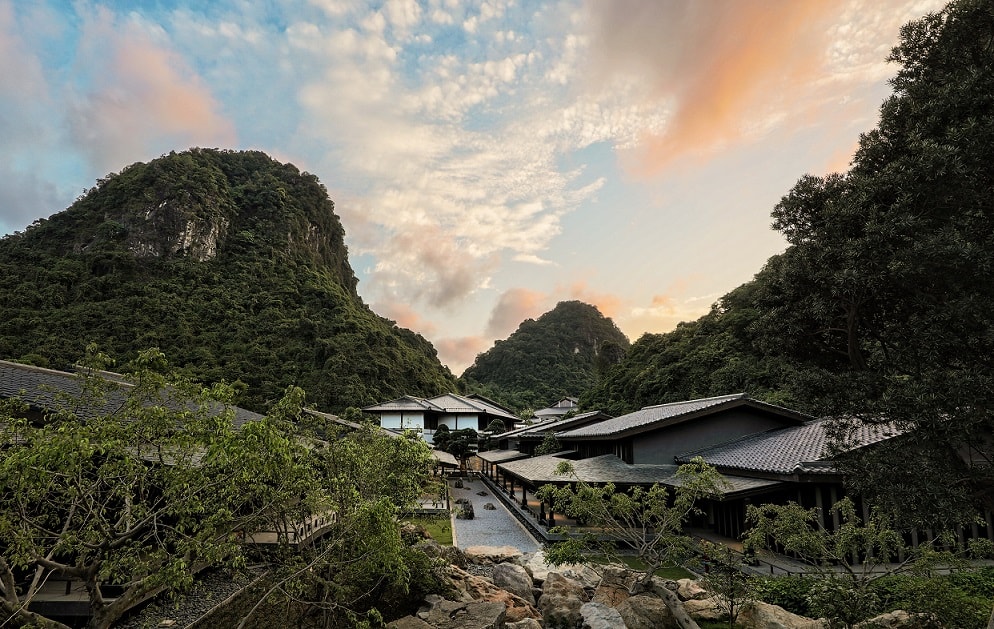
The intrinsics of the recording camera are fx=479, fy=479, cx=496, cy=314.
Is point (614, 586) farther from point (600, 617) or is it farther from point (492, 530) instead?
point (492, 530)

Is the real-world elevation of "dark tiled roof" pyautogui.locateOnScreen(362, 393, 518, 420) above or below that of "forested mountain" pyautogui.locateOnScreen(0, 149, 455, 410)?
below

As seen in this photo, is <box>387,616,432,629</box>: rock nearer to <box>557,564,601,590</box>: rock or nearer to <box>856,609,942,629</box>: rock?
<box>557,564,601,590</box>: rock

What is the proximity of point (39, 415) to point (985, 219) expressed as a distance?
55.7ft

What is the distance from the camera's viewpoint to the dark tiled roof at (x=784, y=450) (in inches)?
543

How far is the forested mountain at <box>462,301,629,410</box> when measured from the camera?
9056 cm

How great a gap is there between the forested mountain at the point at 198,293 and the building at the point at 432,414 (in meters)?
4.94

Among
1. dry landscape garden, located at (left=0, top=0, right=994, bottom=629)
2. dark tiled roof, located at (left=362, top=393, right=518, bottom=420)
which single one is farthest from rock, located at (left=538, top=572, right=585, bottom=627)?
dark tiled roof, located at (left=362, top=393, right=518, bottom=420)

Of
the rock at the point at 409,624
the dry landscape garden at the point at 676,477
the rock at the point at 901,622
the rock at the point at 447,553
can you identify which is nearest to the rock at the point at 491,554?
the dry landscape garden at the point at 676,477

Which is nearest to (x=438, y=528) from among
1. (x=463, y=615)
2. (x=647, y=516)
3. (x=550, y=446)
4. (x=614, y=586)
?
(x=614, y=586)

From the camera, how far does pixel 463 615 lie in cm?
983

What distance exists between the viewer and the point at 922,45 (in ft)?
28.0

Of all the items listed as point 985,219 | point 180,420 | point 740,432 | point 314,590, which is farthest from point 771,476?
point 180,420

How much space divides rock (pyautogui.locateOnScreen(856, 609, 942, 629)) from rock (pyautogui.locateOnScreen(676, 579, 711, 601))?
3391 millimetres

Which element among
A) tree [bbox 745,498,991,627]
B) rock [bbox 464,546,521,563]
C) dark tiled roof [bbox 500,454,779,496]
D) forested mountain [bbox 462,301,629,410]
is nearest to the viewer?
tree [bbox 745,498,991,627]
